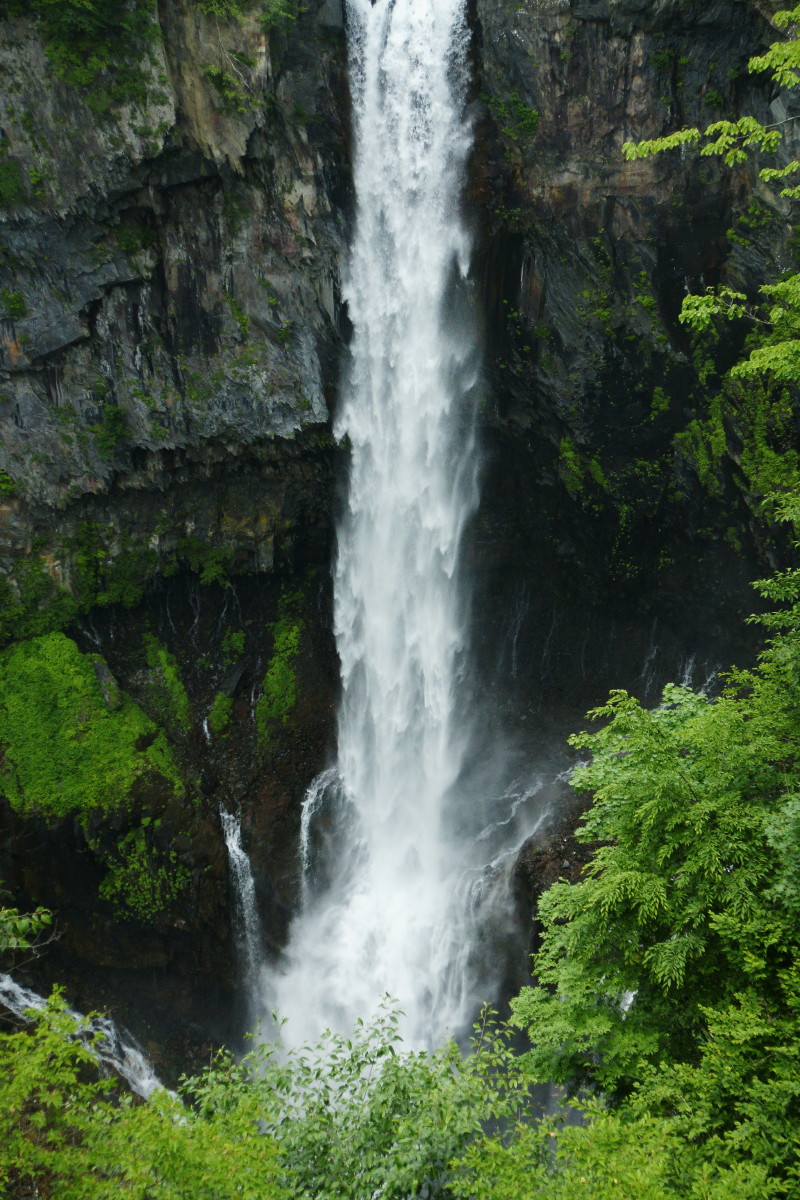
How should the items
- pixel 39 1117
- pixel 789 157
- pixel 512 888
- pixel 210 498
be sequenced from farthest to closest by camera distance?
1. pixel 210 498
2. pixel 512 888
3. pixel 789 157
4. pixel 39 1117

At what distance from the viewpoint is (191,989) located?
16344 millimetres

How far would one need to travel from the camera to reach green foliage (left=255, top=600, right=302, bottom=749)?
63.1 feet

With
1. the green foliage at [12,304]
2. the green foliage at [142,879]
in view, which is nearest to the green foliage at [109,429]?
the green foliage at [12,304]

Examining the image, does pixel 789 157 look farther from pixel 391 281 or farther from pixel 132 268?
pixel 132 268

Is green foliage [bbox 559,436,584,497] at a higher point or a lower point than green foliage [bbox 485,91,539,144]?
lower

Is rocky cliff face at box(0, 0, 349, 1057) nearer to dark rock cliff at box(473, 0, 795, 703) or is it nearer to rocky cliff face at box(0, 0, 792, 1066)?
rocky cliff face at box(0, 0, 792, 1066)

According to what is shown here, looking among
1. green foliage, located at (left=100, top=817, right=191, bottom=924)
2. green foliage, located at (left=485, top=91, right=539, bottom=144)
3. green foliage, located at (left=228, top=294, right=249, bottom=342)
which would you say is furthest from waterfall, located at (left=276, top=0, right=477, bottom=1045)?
green foliage, located at (left=100, top=817, right=191, bottom=924)

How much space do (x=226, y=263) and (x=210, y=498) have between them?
5432 millimetres

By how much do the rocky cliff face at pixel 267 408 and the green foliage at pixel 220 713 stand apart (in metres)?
0.11

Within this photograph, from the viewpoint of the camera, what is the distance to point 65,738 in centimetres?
1667

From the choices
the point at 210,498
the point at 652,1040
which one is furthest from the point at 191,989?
the point at 652,1040

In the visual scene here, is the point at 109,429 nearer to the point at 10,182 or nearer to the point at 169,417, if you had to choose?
the point at 169,417

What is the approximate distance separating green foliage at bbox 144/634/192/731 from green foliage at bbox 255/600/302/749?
183 cm

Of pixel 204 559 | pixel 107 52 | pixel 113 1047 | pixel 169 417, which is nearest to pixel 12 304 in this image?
pixel 169 417
